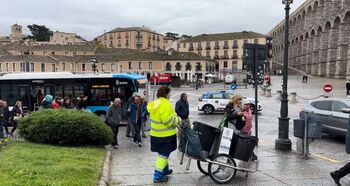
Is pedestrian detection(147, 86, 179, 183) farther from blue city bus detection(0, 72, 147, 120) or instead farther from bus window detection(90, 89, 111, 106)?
bus window detection(90, 89, 111, 106)

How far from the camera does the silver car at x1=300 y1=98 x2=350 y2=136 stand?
13.3 metres

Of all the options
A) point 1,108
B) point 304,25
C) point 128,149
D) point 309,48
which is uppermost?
point 304,25

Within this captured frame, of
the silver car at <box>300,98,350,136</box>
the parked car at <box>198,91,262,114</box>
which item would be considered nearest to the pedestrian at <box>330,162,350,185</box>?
the silver car at <box>300,98,350,136</box>

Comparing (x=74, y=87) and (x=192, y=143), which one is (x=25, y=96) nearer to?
(x=74, y=87)

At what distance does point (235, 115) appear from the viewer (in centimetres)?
855

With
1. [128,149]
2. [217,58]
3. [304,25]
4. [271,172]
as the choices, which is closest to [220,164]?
[271,172]

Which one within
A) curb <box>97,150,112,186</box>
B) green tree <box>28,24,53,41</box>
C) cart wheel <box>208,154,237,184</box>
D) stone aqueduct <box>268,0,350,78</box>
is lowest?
curb <box>97,150,112,186</box>

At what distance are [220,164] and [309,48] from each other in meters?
91.1

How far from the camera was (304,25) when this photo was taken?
10238 cm

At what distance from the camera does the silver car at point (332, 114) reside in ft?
43.6

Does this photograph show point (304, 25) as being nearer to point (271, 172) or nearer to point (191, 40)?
point (191, 40)

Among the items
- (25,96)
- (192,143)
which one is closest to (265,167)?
(192,143)

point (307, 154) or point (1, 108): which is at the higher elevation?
point (1, 108)

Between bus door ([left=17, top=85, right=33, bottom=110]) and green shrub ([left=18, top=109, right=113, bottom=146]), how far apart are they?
1094 cm
